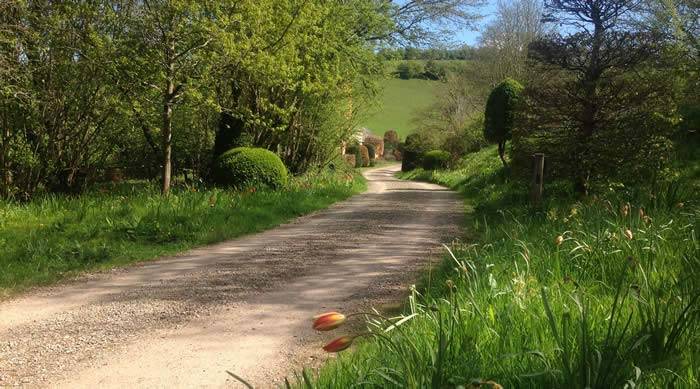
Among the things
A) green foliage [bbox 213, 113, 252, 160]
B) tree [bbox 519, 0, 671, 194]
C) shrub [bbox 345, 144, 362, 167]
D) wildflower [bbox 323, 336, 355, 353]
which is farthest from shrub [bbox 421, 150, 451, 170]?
wildflower [bbox 323, 336, 355, 353]

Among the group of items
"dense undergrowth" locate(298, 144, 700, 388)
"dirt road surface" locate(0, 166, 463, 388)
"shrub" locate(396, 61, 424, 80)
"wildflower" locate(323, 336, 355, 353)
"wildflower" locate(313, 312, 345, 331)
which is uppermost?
"shrub" locate(396, 61, 424, 80)

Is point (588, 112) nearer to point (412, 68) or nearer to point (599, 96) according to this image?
point (599, 96)

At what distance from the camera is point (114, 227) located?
7805mm

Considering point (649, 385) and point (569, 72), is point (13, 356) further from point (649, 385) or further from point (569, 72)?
point (569, 72)

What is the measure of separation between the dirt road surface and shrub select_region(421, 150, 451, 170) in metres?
28.3

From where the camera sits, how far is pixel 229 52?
422 inches

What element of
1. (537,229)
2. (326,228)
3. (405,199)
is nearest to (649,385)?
(537,229)

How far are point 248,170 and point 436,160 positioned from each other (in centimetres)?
2430

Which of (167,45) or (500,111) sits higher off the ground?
(167,45)

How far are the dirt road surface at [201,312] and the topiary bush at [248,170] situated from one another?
19.3 feet

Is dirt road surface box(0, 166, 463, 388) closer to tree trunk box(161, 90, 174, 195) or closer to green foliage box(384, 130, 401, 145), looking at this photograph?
tree trunk box(161, 90, 174, 195)

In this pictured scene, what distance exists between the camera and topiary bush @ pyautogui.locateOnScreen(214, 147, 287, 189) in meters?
13.5

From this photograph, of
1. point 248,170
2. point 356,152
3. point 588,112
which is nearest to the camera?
point 588,112

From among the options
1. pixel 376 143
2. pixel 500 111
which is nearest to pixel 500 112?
pixel 500 111
